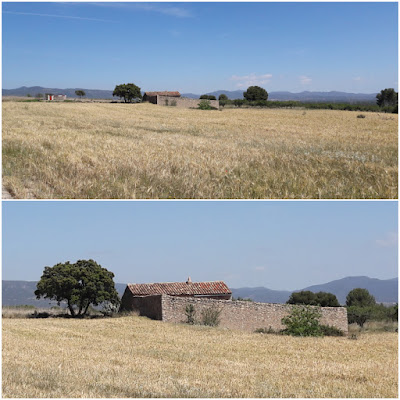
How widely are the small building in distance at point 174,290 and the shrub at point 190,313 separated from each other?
243 inches

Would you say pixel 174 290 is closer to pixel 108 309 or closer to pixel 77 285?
pixel 108 309

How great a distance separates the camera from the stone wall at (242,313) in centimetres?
2836

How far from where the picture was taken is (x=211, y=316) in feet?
91.0

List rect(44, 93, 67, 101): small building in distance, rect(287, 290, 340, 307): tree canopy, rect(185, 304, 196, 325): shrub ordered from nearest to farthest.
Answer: rect(185, 304, 196, 325): shrub, rect(287, 290, 340, 307): tree canopy, rect(44, 93, 67, 101): small building in distance

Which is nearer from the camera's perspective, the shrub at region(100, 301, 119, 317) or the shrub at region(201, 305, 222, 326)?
the shrub at region(201, 305, 222, 326)

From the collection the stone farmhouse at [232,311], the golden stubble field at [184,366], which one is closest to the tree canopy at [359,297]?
the stone farmhouse at [232,311]

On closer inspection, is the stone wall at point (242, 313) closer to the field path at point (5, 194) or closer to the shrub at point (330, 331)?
the shrub at point (330, 331)

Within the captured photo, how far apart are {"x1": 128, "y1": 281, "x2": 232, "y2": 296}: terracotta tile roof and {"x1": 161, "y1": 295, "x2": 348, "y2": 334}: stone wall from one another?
25.6 ft

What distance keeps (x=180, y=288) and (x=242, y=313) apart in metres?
10.0

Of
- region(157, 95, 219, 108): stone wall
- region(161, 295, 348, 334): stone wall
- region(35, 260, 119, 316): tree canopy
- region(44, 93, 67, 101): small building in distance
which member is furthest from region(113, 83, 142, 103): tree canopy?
region(161, 295, 348, 334): stone wall

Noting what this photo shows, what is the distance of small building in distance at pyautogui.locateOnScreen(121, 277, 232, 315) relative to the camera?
3575cm

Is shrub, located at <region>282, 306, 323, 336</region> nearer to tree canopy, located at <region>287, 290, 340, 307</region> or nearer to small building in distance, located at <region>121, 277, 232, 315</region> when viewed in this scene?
small building in distance, located at <region>121, 277, 232, 315</region>

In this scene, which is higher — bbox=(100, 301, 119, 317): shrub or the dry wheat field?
the dry wheat field

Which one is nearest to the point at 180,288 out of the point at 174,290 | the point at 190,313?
the point at 174,290
